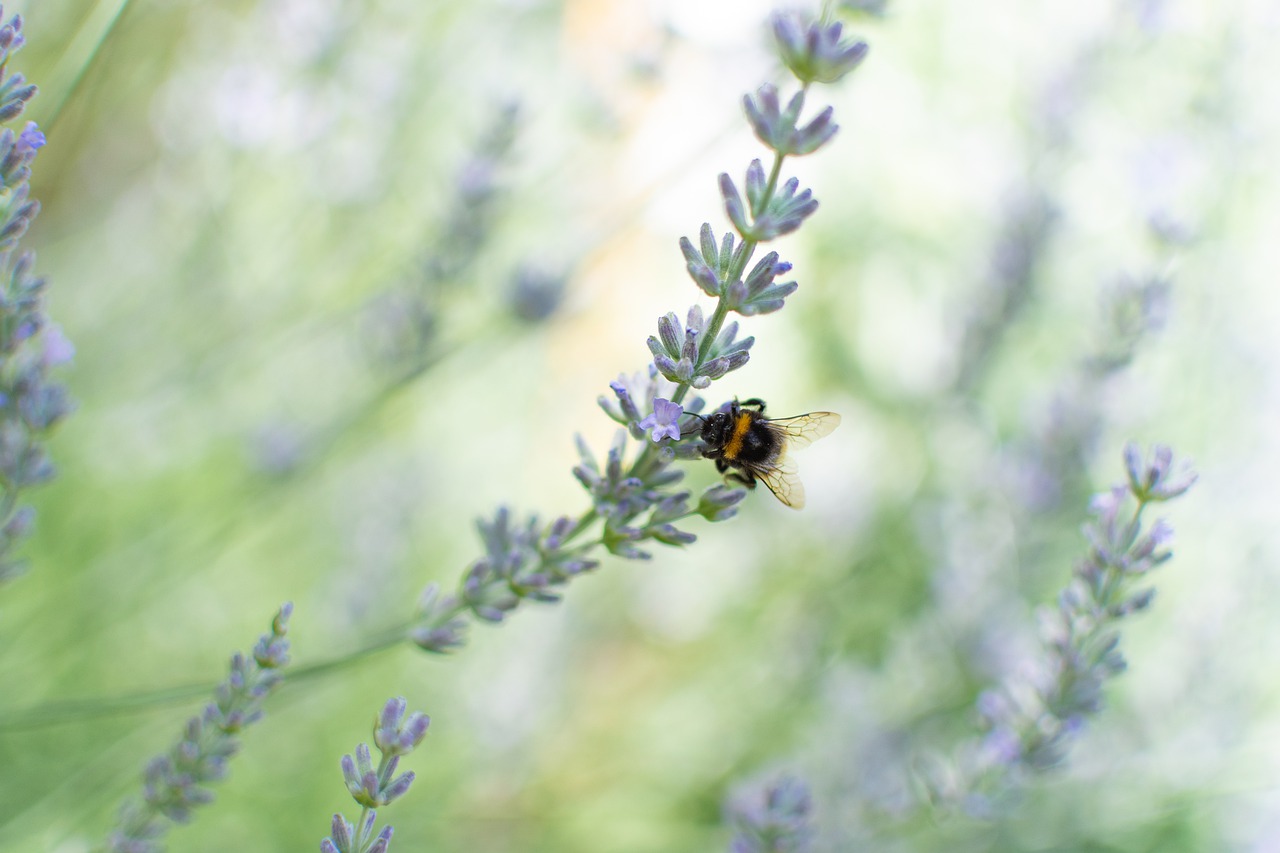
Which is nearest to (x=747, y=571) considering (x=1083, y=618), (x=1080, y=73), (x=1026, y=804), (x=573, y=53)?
(x=1026, y=804)

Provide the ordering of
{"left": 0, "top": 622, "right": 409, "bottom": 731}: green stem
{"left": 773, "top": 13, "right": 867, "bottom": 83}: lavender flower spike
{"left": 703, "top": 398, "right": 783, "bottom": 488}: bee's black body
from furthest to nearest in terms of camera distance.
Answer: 1. {"left": 703, "top": 398, "right": 783, "bottom": 488}: bee's black body
2. {"left": 0, "top": 622, "right": 409, "bottom": 731}: green stem
3. {"left": 773, "top": 13, "right": 867, "bottom": 83}: lavender flower spike

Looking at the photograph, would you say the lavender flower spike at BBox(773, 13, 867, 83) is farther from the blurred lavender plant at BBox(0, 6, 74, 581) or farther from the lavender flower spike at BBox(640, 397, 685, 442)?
the blurred lavender plant at BBox(0, 6, 74, 581)

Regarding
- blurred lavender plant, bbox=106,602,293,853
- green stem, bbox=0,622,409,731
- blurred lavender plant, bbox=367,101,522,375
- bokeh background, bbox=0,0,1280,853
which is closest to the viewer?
blurred lavender plant, bbox=106,602,293,853

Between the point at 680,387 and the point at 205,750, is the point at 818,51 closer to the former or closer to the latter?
the point at 680,387

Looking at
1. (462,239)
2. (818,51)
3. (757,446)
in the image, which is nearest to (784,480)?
(757,446)

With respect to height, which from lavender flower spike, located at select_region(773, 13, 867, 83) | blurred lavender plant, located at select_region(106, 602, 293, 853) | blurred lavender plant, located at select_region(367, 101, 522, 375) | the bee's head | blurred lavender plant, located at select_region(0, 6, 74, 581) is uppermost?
blurred lavender plant, located at select_region(367, 101, 522, 375)

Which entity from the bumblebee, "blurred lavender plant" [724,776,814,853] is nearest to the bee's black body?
the bumblebee

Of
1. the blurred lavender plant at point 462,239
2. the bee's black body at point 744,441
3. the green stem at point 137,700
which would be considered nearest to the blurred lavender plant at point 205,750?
the green stem at point 137,700

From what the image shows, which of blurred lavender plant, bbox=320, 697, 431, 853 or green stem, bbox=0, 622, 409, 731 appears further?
green stem, bbox=0, 622, 409, 731
